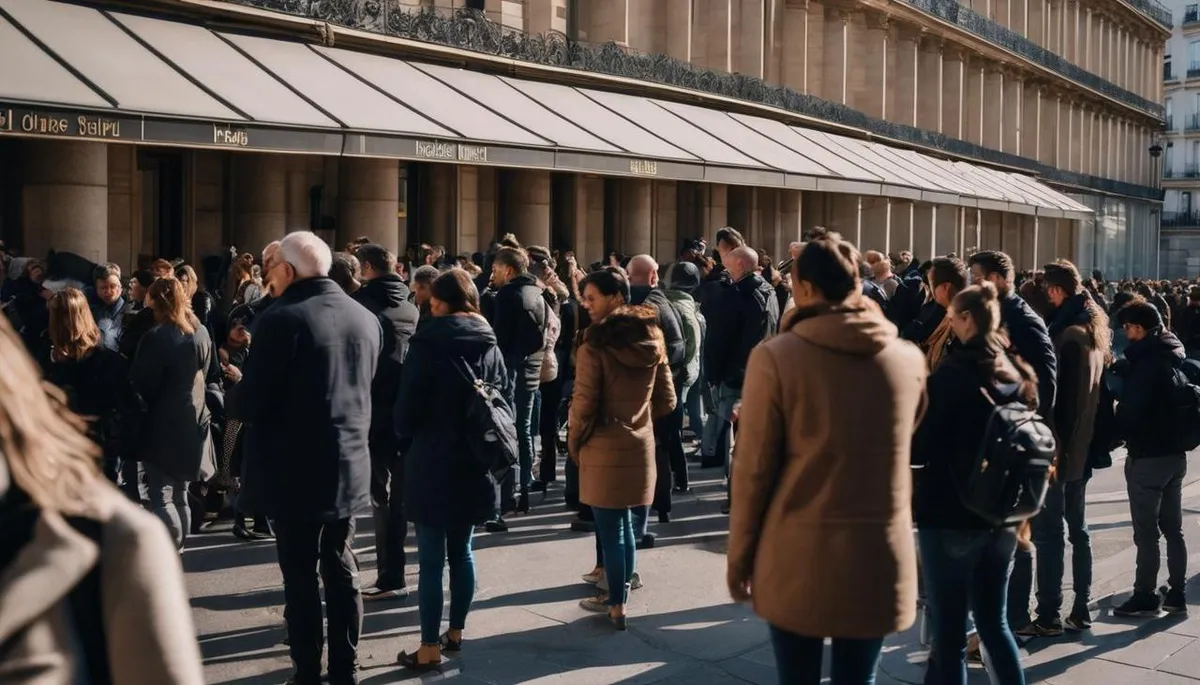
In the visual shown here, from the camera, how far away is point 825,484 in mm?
3963

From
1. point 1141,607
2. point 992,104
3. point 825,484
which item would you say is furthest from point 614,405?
point 992,104

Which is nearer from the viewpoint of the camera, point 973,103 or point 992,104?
point 973,103

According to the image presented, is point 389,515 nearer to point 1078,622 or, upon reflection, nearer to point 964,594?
point 964,594

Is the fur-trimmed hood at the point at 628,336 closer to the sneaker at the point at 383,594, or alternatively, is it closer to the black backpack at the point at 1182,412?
the sneaker at the point at 383,594

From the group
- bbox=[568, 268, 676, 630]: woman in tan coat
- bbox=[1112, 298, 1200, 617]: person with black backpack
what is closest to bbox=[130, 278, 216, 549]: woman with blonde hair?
bbox=[568, 268, 676, 630]: woman in tan coat

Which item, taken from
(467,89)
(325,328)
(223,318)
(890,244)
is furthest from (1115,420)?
(890,244)

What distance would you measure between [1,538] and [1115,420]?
6.59m

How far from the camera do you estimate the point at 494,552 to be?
334 inches

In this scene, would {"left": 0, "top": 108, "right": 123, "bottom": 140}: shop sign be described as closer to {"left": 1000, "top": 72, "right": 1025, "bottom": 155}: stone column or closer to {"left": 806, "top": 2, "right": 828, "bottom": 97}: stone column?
{"left": 806, "top": 2, "right": 828, "bottom": 97}: stone column

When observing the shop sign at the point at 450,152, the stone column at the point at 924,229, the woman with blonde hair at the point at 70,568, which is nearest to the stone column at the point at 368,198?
the shop sign at the point at 450,152

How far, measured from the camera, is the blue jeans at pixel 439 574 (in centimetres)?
604

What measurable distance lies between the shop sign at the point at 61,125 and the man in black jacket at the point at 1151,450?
29.7 feet

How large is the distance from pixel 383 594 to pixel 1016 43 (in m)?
47.1

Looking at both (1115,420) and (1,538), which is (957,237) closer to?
(1115,420)
